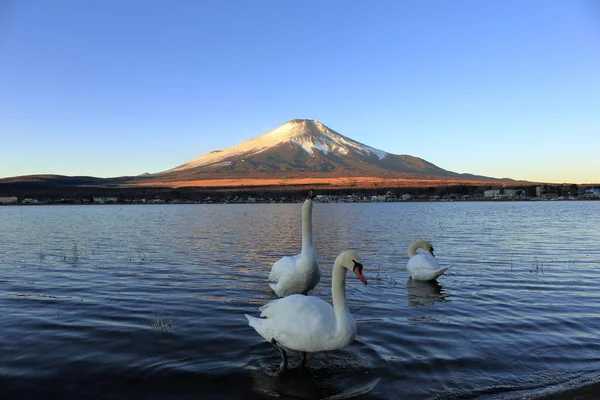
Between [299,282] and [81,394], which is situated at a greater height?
[299,282]

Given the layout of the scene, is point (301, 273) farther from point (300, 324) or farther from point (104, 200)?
point (104, 200)

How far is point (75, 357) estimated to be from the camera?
27.0 feet

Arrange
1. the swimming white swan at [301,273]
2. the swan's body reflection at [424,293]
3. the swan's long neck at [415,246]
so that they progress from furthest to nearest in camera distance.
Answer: the swan's long neck at [415,246], the swan's body reflection at [424,293], the swimming white swan at [301,273]

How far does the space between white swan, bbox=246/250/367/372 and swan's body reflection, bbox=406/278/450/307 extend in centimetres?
536

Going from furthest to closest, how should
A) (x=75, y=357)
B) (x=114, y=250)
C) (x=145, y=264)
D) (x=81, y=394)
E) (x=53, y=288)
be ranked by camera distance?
(x=114, y=250)
(x=145, y=264)
(x=53, y=288)
(x=75, y=357)
(x=81, y=394)

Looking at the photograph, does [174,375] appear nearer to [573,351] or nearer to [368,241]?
[573,351]

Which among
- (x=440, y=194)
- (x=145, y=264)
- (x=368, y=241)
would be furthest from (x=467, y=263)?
(x=440, y=194)

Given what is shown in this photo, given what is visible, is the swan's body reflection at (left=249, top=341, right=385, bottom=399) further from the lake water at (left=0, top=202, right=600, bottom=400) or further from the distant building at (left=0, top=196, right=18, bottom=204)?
the distant building at (left=0, top=196, right=18, bottom=204)

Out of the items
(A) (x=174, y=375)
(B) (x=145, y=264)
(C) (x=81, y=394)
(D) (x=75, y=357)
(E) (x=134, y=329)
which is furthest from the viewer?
(B) (x=145, y=264)

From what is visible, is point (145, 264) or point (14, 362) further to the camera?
point (145, 264)

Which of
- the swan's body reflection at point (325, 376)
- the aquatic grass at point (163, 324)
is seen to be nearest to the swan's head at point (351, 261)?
the swan's body reflection at point (325, 376)

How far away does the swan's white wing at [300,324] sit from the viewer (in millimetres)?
7332

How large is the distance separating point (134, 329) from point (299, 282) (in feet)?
12.9

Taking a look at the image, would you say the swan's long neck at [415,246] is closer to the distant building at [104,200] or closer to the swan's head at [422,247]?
the swan's head at [422,247]
